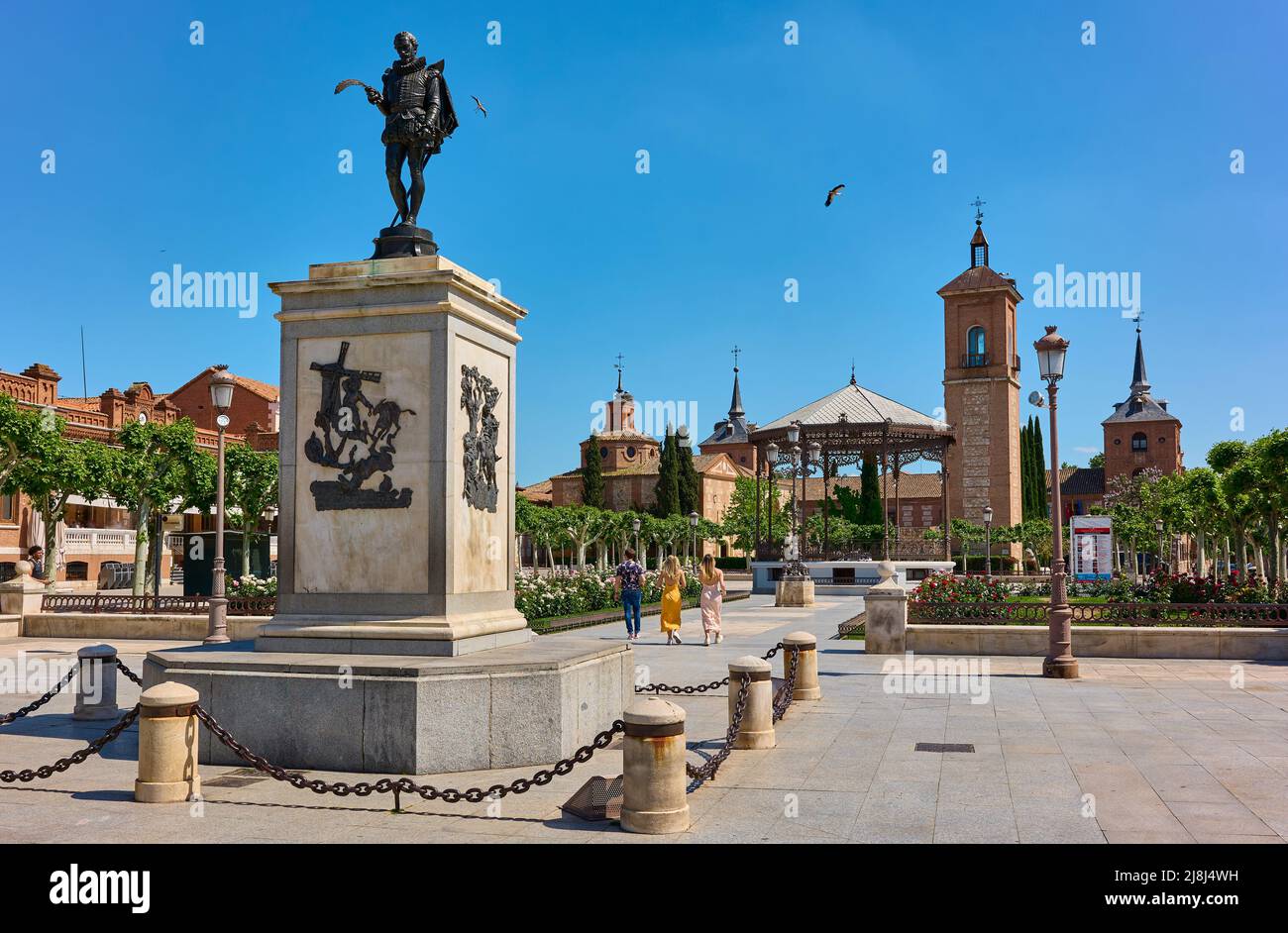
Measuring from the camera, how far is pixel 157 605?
898 inches

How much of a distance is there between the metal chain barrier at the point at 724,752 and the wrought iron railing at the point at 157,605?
14151 millimetres

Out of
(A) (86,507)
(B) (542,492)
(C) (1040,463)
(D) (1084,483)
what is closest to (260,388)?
(A) (86,507)

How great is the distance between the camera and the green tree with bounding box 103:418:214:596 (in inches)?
1254

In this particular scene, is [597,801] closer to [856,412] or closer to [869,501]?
[856,412]

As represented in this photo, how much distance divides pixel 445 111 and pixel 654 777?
258 inches

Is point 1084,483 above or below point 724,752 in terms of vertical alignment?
above

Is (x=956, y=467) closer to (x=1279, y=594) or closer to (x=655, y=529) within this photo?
(x=655, y=529)

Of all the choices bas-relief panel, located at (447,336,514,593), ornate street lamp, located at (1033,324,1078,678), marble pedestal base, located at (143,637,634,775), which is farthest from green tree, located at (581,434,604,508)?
marble pedestal base, located at (143,637,634,775)

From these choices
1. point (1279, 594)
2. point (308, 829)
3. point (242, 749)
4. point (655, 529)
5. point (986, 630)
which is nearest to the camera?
point (308, 829)

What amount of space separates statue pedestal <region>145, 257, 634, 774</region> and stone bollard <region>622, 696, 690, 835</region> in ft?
6.27
